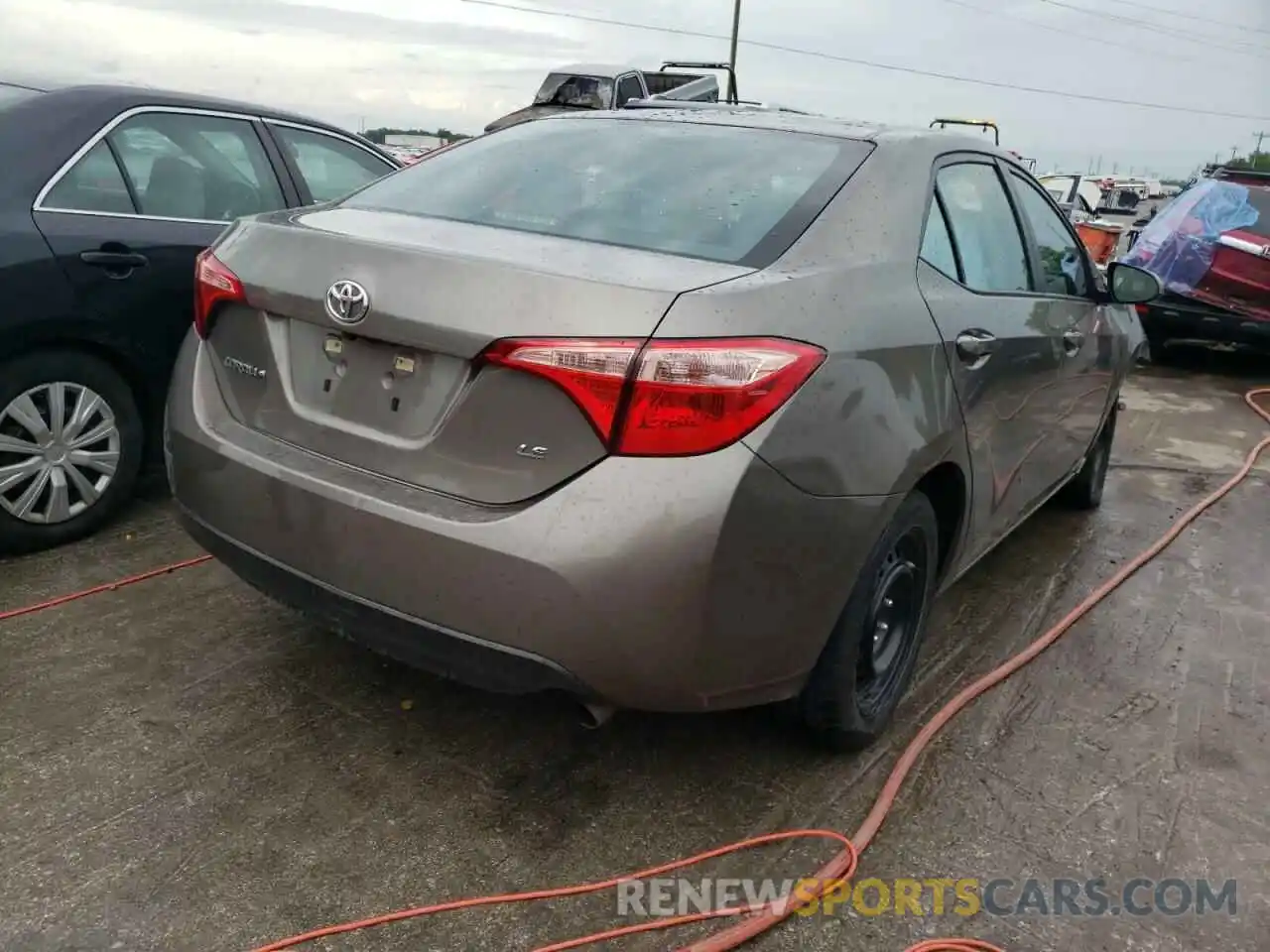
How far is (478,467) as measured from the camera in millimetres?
2193

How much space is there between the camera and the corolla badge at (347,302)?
227 centimetres

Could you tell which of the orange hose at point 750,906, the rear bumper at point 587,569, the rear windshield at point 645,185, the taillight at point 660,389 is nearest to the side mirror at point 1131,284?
the rear windshield at point 645,185

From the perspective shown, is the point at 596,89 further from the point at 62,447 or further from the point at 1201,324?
the point at 62,447

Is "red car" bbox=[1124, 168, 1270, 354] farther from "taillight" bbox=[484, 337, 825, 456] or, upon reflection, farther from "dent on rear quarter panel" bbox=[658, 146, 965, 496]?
"taillight" bbox=[484, 337, 825, 456]

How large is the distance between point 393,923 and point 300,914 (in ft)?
0.62

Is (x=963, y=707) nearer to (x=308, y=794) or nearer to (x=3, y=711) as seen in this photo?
(x=308, y=794)

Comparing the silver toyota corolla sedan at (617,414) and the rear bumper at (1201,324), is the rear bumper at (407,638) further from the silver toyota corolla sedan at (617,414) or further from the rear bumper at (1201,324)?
the rear bumper at (1201,324)

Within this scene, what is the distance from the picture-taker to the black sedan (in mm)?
3539

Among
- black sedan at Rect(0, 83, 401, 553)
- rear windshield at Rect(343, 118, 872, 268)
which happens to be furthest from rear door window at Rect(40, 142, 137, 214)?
rear windshield at Rect(343, 118, 872, 268)

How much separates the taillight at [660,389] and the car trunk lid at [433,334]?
0.03 meters

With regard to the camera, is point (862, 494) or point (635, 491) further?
point (862, 494)

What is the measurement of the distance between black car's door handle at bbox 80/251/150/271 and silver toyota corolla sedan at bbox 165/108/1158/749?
4.04 ft

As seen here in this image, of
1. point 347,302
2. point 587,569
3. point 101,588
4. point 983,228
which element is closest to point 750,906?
point 587,569

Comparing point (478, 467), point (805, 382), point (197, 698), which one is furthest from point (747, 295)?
point (197, 698)
